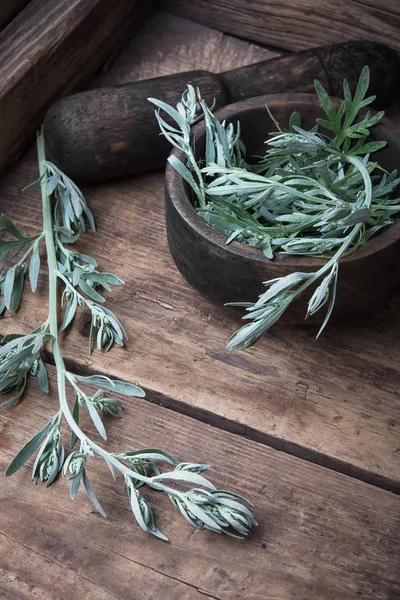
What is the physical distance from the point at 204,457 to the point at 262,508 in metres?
0.10

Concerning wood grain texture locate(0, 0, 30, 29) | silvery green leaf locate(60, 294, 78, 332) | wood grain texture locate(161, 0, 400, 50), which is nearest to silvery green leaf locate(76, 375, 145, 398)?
silvery green leaf locate(60, 294, 78, 332)

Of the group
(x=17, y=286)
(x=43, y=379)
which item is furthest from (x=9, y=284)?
(x=43, y=379)

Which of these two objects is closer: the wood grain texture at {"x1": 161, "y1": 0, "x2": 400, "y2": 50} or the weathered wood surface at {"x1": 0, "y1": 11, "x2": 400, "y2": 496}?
the weathered wood surface at {"x1": 0, "y1": 11, "x2": 400, "y2": 496}

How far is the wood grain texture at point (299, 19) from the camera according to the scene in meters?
1.49

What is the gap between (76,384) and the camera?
111 cm

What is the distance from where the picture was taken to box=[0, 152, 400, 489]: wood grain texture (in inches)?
42.7

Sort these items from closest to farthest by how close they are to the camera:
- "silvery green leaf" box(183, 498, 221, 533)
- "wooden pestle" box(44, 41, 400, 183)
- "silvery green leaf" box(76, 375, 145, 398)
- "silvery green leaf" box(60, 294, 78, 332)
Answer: "silvery green leaf" box(183, 498, 221, 533), "silvery green leaf" box(76, 375, 145, 398), "silvery green leaf" box(60, 294, 78, 332), "wooden pestle" box(44, 41, 400, 183)

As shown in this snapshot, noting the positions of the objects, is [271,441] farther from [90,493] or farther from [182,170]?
[182,170]

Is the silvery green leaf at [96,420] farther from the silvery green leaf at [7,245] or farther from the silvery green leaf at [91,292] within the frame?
the silvery green leaf at [7,245]

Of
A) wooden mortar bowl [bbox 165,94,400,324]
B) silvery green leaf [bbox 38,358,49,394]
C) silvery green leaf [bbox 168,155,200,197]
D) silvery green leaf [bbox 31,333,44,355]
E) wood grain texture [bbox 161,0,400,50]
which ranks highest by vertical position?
wood grain texture [bbox 161,0,400,50]

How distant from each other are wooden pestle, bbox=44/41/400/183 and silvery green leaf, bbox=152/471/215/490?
0.56 meters

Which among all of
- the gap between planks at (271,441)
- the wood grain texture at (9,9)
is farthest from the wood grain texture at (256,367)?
the wood grain texture at (9,9)

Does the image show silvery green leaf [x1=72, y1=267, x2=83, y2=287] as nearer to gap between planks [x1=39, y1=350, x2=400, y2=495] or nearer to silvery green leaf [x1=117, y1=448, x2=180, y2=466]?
gap between planks [x1=39, y1=350, x2=400, y2=495]

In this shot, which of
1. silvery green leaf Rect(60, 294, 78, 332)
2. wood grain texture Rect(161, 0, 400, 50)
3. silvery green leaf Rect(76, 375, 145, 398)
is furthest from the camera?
wood grain texture Rect(161, 0, 400, 50)
